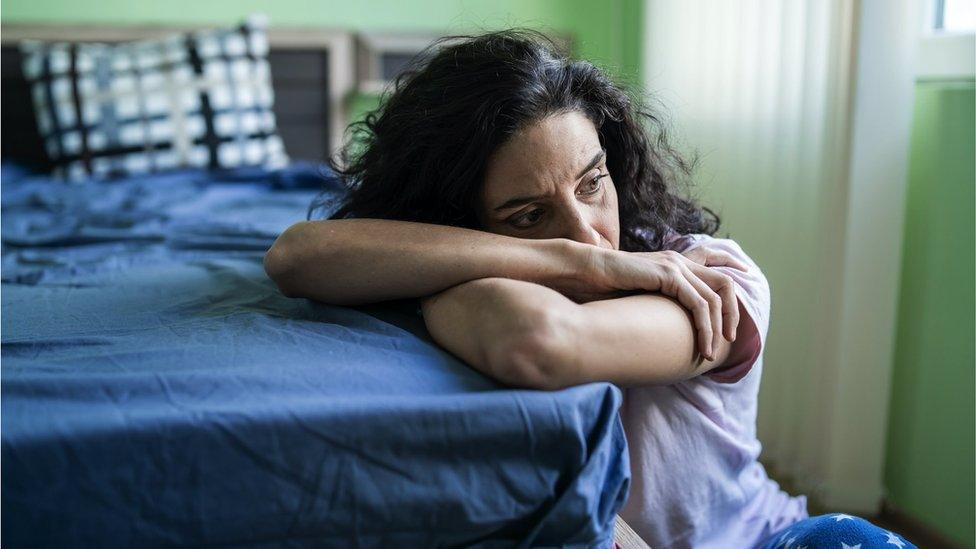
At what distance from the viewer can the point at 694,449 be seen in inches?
38.1

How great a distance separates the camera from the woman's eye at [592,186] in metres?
1.04

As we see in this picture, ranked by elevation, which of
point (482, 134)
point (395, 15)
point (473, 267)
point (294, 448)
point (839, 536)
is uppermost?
point (395, 15)

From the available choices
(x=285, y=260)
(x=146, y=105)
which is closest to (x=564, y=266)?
(x=285, y=260)

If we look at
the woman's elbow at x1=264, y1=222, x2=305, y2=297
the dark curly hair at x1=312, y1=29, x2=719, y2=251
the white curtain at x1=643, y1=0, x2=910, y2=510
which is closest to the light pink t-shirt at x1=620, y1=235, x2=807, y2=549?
the dark curly hair at x1=312, y1=29, x2=719, y2=251

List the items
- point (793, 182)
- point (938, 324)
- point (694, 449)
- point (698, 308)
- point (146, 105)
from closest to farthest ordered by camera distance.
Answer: point (698, 308)
point (694, 449)
point (938, 324)
point (793, 182)
point (146, 105)

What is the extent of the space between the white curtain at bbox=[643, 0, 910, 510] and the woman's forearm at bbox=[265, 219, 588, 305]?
2.68ft

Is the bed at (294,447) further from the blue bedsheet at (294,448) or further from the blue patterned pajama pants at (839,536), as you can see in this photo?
the blue patterned pajama pants at (839,536)

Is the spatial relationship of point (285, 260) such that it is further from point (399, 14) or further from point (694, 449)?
point (399, 14)

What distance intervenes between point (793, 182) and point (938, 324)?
1.78 ft

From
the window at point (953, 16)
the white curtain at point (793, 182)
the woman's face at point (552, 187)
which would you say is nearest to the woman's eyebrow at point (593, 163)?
the woman's face at point (552, 187)

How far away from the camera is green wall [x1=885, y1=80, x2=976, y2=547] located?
1.69 meters

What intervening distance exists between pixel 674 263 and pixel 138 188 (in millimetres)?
2051

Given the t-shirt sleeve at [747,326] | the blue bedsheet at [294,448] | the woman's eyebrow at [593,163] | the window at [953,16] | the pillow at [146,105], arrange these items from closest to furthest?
the blue bedsheet at [294,448] < the t-shirt sleeve at [747,326] < the woman's eyebrow at [593,163] < the window at [953,16] < the pillow at [146,105]

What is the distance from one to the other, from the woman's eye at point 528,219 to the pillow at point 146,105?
209 centimetres
